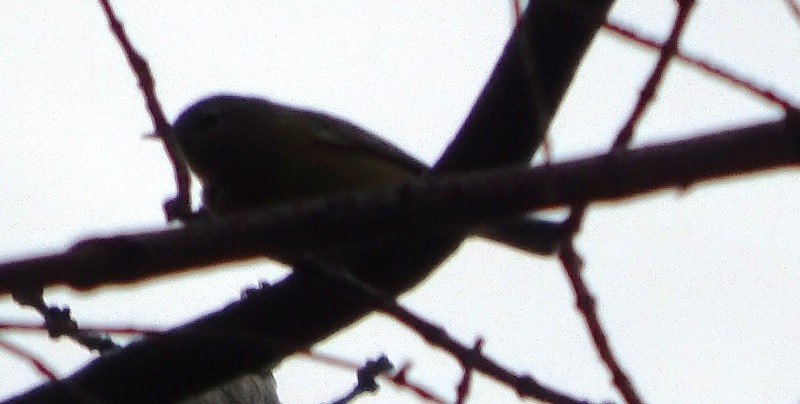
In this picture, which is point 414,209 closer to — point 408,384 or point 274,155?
point 408,384

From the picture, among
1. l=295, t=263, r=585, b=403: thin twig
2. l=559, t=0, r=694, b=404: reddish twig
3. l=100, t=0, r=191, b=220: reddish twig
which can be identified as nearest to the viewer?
l=295, t=263, r=585, b=403: thin twig

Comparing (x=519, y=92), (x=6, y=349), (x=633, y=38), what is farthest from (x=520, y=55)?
(x=6, y=349)

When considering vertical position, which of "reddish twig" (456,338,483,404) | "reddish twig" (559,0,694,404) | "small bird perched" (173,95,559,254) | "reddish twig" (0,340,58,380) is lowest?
"reddish twig" (0,340,58,380)

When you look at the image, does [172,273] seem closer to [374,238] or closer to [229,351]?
[374,238]

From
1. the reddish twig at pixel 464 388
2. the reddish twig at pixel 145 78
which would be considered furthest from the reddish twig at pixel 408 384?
the reddish twig at pixel 145 78

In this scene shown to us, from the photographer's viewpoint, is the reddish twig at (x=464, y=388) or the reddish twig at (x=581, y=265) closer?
the reddish twig at (x=581, y=265)

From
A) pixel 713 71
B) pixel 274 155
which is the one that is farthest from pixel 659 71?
pixel 274 155

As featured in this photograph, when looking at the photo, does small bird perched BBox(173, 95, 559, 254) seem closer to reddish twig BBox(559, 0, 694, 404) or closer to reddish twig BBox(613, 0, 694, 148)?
reddish twig BBox(559, 0, 694, 404)

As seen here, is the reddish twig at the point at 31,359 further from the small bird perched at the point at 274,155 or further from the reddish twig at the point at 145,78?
the small bird perched at the point at 274,155

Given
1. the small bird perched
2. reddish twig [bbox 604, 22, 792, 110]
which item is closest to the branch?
reddish twig [bbox 604, 22, 792, 110]
